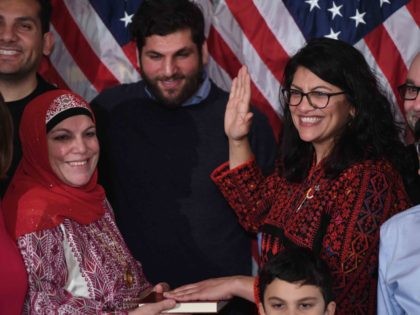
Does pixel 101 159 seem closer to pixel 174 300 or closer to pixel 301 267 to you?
pixel 174 300

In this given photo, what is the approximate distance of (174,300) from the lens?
341cm

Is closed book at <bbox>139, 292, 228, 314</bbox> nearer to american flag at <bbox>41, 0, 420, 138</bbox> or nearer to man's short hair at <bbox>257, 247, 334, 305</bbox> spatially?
man's short hair at <bbox>257, 247, 334, 305</bbox>

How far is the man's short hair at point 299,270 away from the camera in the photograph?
3.16 m

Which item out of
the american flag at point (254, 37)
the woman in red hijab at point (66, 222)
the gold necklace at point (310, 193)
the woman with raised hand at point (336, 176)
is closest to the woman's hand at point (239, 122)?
the woman with raised hand at point (336, 176)

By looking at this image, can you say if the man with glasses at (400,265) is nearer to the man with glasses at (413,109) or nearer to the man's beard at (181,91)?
the man with glasses at (413,109)

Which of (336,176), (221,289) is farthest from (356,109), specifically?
(221,289)

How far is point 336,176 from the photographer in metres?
3.37

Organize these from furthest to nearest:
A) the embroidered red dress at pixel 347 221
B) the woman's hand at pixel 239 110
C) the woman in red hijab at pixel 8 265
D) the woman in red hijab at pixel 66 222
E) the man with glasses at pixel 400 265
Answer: the woman's hand at pixel 239 110 < the embroidered red dress at pixel 347 221 < the woman in red hijab at pixel 66 222 < the woman in red hijab at pixel 8 265 < the man with glasses at pixel 400 265

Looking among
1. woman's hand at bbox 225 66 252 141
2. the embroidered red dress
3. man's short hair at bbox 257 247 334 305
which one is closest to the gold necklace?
the embroidered red dress

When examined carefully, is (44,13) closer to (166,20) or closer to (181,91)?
(166,20)

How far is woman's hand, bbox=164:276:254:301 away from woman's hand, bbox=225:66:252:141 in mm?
604

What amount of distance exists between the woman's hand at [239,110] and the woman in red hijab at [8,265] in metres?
1.09

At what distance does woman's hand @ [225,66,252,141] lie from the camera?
3828mm

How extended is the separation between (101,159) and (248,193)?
0.73 metres
